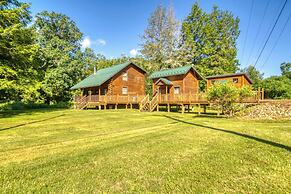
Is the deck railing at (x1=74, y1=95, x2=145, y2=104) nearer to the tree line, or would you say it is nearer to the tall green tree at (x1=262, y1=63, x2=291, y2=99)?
the tree line

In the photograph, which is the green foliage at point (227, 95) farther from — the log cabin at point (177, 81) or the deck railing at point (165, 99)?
the log cabin at point (177, 81)

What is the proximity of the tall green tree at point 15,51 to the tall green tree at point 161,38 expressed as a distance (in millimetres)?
21355

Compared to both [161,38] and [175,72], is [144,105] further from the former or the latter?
[161,38]

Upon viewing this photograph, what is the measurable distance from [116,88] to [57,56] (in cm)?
1334

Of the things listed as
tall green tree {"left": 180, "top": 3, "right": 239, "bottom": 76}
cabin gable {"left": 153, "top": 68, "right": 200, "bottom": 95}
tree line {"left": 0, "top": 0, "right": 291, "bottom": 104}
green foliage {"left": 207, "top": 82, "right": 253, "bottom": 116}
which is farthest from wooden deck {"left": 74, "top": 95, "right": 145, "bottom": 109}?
tall green tree {"left": 180, "top": 3, "right": 239, "bottom": 76}

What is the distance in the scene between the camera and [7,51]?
Result: 51.8 ft

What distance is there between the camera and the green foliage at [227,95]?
12680 mm

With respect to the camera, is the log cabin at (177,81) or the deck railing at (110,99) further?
the log cabin at (177,81)

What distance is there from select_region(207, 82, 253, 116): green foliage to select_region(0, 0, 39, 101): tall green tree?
49.6 feet

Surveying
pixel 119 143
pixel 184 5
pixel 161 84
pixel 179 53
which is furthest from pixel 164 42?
pixel 119 143

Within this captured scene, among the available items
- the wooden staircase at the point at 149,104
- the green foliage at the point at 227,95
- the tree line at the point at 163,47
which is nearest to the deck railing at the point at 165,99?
the wooden staircase at the point at 149,104

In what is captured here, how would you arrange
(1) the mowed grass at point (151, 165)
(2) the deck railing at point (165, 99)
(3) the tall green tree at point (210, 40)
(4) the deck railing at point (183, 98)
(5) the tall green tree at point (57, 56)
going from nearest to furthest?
(1) the mowed grass at point (151, 165) < (2) the deck railing at point (165, 99) < (4) the deck railing at point (183, 98) < (5) the tall green tree at point (57, 56) < (3) the tall green tree at point (210, 40)

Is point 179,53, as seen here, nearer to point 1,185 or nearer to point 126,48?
point 126,48

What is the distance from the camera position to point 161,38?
35.1 m
